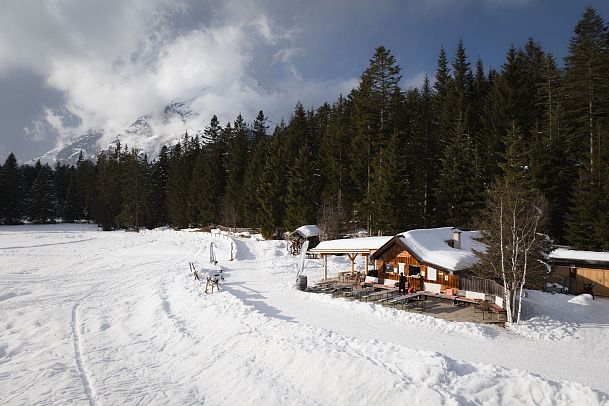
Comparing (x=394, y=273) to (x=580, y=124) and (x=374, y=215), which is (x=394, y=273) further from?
(x=580, y=124)

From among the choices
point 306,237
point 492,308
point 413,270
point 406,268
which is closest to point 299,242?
point 306,237

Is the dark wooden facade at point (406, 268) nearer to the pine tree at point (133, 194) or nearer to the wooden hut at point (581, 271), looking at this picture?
the wooden hut at point (581, 271)

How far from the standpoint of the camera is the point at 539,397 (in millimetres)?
8641

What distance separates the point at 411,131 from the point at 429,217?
441 inches

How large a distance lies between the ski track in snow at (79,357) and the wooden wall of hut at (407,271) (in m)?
17.4

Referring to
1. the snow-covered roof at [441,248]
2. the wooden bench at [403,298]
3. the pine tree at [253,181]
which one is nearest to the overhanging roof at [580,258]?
the snow-covered roof at [441,248]

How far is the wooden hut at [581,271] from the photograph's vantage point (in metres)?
23.5

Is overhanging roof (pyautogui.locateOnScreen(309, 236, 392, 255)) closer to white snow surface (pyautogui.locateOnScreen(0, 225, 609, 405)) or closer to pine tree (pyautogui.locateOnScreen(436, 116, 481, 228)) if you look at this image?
white snow surface (pyautogui.locateOnScreen(0, 225, 609, 405))

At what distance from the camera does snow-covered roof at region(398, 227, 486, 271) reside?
792 inches

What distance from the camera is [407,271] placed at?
23672mm

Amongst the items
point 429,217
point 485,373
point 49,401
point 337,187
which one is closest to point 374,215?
point 429,217

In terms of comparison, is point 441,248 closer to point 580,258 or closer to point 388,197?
point 580,258

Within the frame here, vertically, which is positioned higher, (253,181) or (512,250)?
Answer: (253,181)

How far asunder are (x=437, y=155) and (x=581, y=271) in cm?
2070
